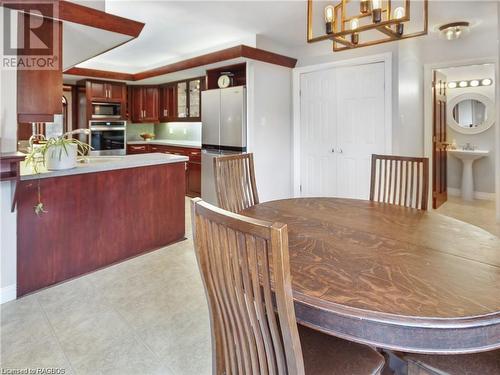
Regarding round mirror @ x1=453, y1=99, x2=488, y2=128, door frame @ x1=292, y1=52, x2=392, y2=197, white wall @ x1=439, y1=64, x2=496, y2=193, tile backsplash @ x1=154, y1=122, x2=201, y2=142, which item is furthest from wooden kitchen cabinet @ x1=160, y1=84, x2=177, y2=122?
round mirror @ x1=453, y1=99, x2=488, y2=128

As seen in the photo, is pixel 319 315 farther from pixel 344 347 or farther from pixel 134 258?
pixel 134 258

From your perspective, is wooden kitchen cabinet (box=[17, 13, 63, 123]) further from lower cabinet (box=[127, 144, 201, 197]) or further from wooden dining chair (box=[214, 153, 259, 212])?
lower cabinet (box=[127, 144, 201, 197])

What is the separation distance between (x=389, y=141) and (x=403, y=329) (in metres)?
3.66

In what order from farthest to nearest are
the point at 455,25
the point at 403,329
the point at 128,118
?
1. the point at 128,118
2. the point at 455,25
3. the point at 403,329

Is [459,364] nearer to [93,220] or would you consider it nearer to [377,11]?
[377,11]

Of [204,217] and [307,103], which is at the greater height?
[307,103]

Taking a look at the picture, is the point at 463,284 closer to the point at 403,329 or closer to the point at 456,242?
the point at 403,329

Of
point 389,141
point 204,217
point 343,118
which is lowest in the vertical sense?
point 204,217

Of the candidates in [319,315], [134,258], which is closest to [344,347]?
[319,315]

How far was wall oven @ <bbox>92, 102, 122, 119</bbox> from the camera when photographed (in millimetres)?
6074

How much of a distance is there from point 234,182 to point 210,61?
9.26 ft

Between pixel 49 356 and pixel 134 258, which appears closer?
pixel 49 356

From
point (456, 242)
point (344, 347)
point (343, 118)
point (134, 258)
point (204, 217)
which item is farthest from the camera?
point (343, 118)

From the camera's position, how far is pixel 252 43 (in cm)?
A: 433
